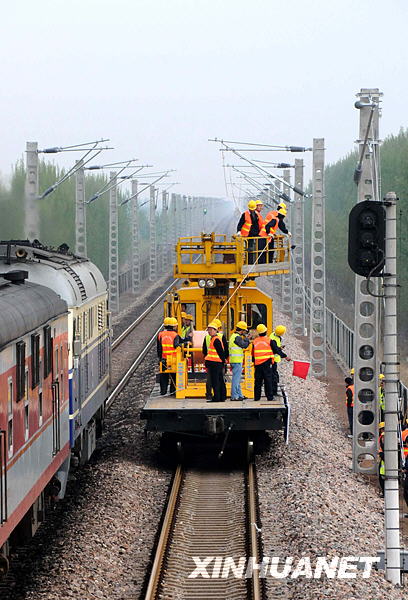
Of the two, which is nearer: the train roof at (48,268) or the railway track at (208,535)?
the railway track at (208,535)

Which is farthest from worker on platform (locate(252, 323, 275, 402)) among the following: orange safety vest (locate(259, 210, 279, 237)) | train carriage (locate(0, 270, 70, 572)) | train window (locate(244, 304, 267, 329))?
train carriage (locate(0, 270, 70, 572))

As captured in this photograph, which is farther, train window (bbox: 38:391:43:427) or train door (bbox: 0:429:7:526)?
train window (bbox: 38:391:43:427)

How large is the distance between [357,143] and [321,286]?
1501cm

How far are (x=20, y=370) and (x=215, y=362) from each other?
7.67m

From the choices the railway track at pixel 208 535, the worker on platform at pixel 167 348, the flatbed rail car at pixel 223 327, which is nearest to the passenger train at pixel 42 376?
the worker on platform at pixel 167 348

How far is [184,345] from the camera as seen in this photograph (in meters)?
19.9

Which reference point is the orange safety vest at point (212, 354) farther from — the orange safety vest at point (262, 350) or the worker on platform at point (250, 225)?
the worker on platform at point (250, 225)

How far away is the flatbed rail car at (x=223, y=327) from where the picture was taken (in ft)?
59.9

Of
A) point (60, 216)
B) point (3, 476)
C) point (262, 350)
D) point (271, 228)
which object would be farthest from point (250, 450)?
point (60, 216)

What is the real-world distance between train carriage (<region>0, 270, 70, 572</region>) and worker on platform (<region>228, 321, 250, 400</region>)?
14.3 ft

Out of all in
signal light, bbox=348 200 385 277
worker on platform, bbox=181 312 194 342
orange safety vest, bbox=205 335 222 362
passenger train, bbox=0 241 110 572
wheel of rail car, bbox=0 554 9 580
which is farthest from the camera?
worker on platform, bbox=181 312 194 342

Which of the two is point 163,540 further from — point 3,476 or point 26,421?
point 3,476

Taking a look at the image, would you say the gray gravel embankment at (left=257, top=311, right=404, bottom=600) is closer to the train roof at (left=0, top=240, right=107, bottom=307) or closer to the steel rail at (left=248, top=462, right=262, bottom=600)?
the steel rail at (left=248, top=462, right=262, bottom=600)

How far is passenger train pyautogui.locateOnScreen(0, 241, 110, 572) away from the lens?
10.4 m
